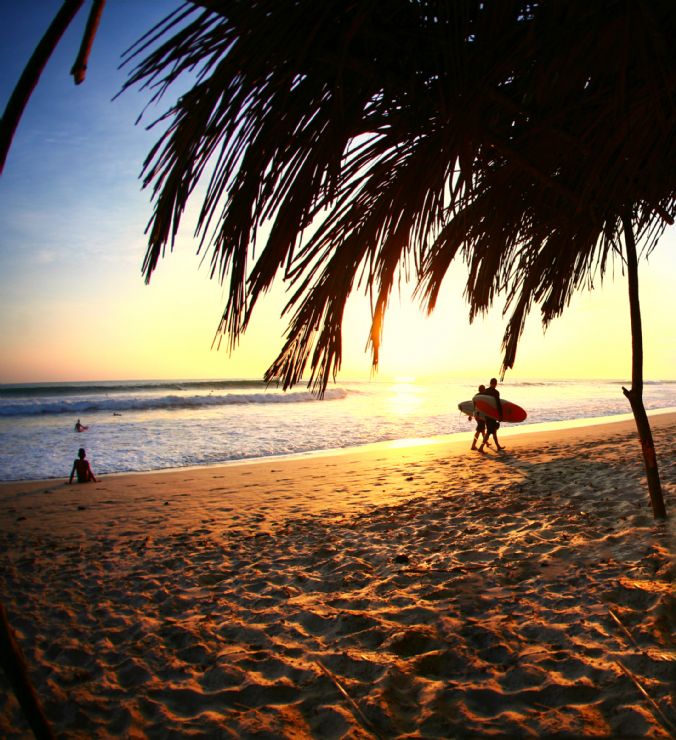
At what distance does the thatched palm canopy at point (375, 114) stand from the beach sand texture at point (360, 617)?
5.66 feet

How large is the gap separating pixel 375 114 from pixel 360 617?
2.83 m

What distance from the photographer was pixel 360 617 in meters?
3.05

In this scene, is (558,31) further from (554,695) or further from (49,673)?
(49,673)

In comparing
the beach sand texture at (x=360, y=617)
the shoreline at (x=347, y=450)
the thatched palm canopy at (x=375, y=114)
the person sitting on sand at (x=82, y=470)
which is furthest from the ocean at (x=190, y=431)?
the thatched palm canopy at (x=375, y=114)

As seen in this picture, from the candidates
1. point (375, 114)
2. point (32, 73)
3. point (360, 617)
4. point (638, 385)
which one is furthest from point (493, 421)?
point (32, 73)

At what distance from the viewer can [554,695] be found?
2.13 meters

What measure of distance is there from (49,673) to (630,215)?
13.3ft

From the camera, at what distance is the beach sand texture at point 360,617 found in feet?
7.09

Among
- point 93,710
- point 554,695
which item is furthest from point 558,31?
point 93,710

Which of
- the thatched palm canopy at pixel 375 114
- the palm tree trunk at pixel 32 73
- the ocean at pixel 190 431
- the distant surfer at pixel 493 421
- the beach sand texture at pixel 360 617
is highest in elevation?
the thatched palm canopy at pixel 375 114

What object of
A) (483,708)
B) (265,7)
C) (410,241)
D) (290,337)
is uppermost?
(265,7)

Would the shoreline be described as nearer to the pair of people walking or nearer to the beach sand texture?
the pair of people walking

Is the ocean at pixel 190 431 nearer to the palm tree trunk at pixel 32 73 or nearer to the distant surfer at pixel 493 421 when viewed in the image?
the distant surfer at pixel 493 421

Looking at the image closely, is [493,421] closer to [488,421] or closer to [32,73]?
[488,421]
